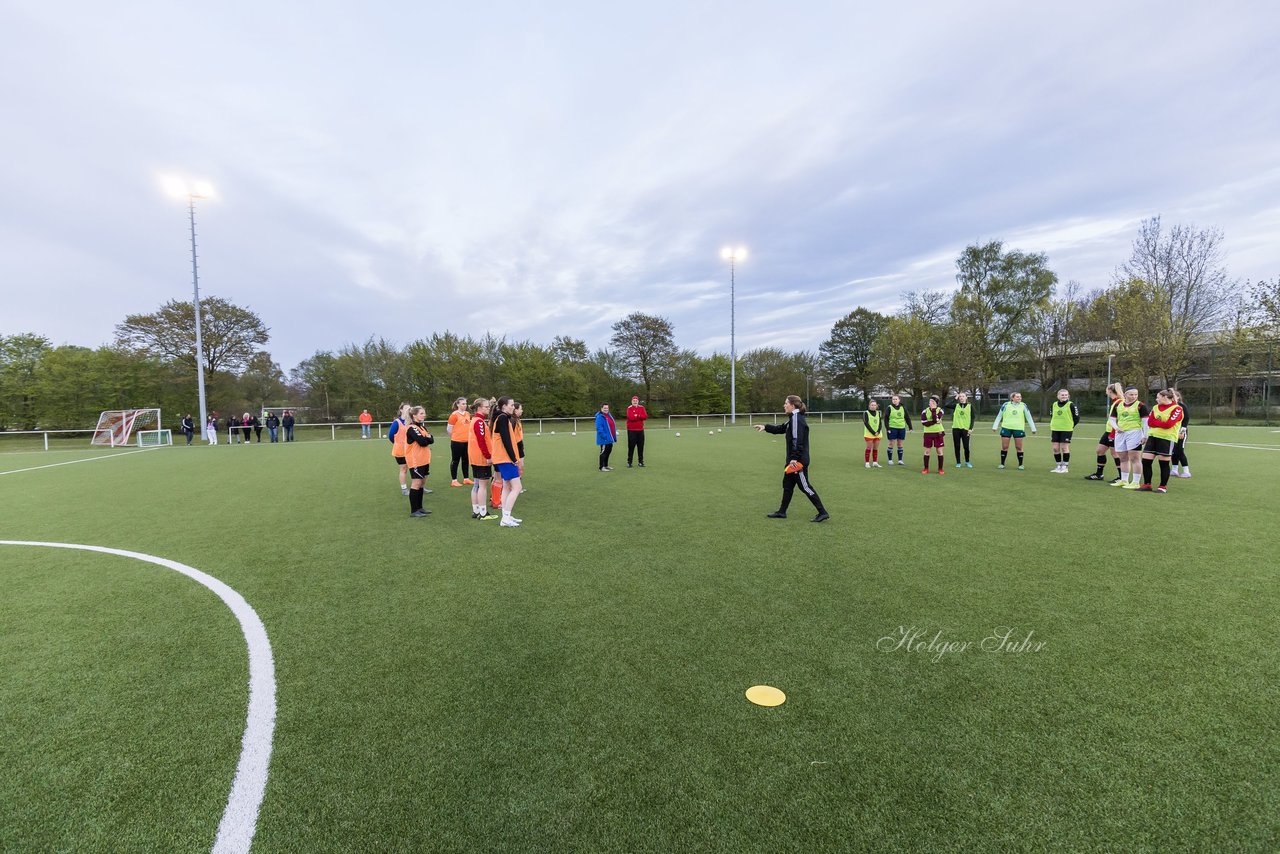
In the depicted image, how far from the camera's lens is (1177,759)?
252 cm

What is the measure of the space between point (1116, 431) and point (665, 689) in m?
11.1

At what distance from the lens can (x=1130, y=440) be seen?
966 cm

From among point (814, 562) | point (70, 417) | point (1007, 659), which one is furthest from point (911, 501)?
point (70, 417)

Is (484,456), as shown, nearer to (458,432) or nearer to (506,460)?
(506,460)

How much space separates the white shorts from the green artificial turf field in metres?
Answer: 2.54

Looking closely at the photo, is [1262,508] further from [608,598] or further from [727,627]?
[608,598]

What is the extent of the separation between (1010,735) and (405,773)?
3.00 meters

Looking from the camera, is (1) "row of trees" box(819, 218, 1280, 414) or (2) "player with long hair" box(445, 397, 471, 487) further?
(1) "row of trees" box(819, 218, 1280, 414)

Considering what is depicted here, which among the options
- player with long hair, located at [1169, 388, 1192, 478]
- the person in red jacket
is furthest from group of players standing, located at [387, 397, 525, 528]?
player with long hair, located at [1169, 388, 1192, 478]

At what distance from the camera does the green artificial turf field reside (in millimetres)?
2258

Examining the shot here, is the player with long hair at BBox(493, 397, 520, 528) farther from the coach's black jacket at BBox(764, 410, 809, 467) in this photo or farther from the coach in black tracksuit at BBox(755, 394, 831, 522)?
the coach's black jacket at BBox(764, 410, 809, 467)

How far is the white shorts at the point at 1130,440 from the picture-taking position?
9.57 meters

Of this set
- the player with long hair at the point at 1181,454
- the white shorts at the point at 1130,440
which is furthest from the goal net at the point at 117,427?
the player with long hair at the point at 1181,454

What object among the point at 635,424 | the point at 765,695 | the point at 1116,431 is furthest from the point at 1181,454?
the point at 765,695
